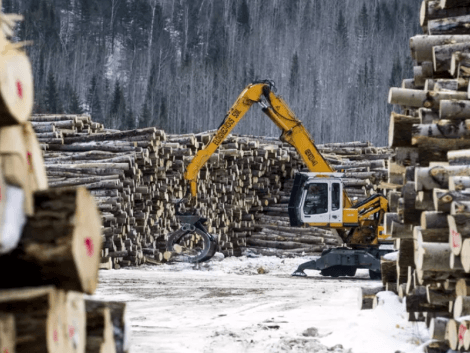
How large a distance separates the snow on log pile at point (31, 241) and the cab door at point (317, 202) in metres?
12.1

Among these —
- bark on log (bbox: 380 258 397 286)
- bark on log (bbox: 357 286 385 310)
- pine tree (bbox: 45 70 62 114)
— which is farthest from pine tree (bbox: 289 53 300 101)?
bark on log (bbox: 357 286 385 310)

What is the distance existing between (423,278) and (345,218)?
885 centimetres

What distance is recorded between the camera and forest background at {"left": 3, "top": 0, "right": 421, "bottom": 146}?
58.7 m

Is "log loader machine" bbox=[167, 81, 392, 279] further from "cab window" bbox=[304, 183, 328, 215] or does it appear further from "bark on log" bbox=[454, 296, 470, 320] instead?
"bark on log" bbox=[454, 296, 470, 320]

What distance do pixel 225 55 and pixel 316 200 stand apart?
161ft

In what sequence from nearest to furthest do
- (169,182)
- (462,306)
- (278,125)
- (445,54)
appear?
(462,306) < (445,54) < (278,125) < (169,182)

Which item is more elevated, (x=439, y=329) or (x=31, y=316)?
(x=31, y=316)

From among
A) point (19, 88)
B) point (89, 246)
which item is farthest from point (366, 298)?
point (19, 88)

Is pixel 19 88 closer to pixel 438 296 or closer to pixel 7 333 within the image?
pixel 7 333

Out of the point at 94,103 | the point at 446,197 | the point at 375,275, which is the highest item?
the point at 94,103

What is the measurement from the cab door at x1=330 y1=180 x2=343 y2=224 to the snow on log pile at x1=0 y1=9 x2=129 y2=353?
40.2ft

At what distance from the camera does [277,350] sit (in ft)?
22.1

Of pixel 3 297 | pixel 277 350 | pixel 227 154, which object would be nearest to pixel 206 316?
pixel 277 350

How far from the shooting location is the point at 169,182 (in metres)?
17.3
